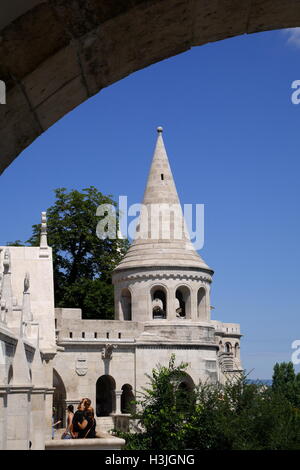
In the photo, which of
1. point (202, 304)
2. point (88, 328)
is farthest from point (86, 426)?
point (202, 304)

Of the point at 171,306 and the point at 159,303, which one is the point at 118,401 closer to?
the point at 171,306

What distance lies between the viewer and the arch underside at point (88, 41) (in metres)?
2.56

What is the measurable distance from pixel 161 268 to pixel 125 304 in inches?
98.6

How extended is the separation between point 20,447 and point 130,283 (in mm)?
16997

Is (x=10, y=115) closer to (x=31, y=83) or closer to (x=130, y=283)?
(x=31, y=83)

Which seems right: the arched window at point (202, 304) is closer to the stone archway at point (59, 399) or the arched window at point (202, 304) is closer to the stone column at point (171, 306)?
the stone column at point (171, 306)

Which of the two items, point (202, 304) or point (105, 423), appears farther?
point (202, 304)

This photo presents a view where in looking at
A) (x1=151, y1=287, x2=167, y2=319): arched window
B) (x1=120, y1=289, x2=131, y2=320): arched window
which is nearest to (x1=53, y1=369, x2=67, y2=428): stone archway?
(x1=120, y1=289, x2=131, y2=320): arched window

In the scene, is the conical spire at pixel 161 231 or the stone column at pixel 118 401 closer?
the stone column at pixel 118 401

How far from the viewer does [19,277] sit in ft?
61.5

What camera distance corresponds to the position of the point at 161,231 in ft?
95.7

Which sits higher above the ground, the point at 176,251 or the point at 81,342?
the point at 176,251

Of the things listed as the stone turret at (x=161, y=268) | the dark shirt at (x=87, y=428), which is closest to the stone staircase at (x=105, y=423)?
the stone turret at (x=161, y=268)

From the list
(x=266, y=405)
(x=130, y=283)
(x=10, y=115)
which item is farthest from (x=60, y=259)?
(x=10, y=115)
